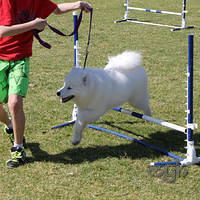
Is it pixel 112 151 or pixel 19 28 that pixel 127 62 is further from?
pixel 19 28

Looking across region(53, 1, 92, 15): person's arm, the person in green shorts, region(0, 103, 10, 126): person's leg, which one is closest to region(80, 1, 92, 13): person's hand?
region(53, 1, 92, 15): person's arm

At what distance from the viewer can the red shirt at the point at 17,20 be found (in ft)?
12.7

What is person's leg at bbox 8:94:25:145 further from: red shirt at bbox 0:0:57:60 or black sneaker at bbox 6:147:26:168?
red shirt at bbox 0:0:57:60

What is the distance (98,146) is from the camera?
4.63 meters

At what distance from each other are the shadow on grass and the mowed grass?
11mm

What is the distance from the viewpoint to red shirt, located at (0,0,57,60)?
12.7 ft

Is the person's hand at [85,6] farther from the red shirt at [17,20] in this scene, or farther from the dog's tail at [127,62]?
the dog's tail at [127,62]

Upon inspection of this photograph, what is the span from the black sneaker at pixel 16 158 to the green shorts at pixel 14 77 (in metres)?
0.58

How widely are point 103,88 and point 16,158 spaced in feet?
3.83

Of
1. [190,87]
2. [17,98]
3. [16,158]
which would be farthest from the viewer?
[16,158]

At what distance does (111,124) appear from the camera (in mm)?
5355

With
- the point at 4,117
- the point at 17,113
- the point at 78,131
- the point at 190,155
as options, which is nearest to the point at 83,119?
the point at 78,131

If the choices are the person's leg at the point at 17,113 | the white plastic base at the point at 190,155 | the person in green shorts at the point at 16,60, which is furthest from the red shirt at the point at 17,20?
the white plastic base at the point at 190,155

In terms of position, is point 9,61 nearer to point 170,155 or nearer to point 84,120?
point 84,120
